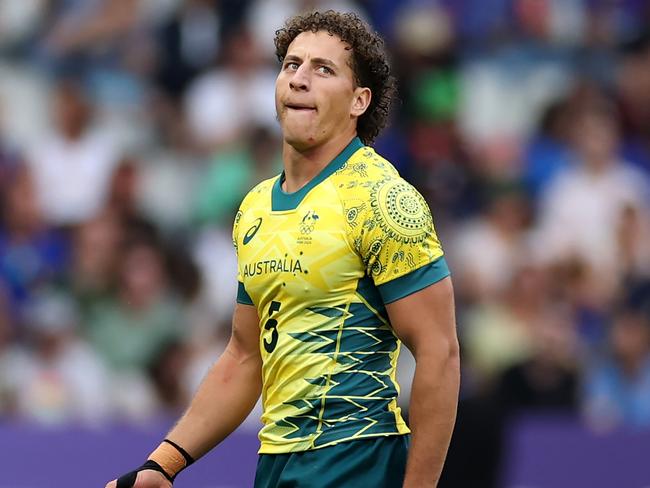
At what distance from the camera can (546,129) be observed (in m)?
10.1

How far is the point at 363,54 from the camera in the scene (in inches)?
166

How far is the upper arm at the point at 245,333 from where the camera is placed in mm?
4406

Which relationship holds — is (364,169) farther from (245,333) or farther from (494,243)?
(494,243)

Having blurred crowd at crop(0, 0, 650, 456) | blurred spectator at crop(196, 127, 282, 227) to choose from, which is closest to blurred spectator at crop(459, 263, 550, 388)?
blurred crowd at crop(0, 0, 650, 456)

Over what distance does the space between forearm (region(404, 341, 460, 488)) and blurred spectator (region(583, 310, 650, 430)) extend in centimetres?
506

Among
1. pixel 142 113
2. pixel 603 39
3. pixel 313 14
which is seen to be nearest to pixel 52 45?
pixel 142 113

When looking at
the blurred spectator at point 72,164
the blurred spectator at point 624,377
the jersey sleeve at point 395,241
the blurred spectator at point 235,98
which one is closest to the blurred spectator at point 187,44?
the blurred spectator at point 235,98

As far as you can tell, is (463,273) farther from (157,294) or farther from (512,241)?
(157,294)

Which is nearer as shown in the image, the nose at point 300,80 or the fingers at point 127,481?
the nose at point 300,80

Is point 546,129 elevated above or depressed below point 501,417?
above

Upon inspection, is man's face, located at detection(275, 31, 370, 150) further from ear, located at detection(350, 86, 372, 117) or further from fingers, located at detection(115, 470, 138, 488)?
fingers, located at detection(115, 470, 138, 488)

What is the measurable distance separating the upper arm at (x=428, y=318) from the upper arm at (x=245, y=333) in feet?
2.03

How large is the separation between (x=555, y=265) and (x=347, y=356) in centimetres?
562

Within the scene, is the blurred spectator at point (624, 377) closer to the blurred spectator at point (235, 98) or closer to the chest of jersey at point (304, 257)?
the blurred spectator at point (235, 98)
